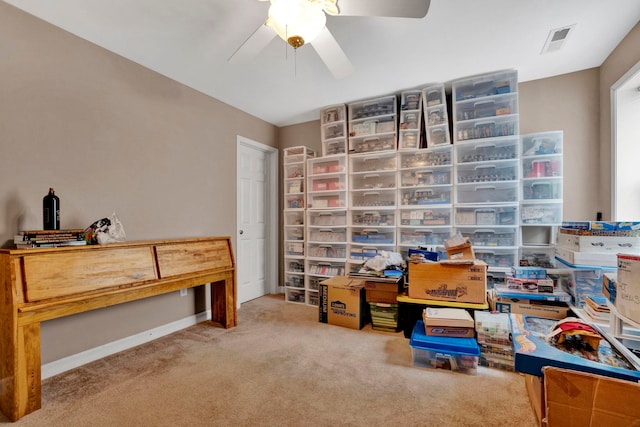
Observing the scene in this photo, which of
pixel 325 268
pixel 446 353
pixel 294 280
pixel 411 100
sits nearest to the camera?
pixel 446 353

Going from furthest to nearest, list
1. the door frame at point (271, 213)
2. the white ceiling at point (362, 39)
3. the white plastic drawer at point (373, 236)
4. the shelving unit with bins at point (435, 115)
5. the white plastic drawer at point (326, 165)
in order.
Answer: the door frame at point (271, 213)
the white plastic drawer at point (326, 165)
the white plastic drawer at point (373, 236)
the shelving unit with bins at point (435, 115)
the white ceiling at point (362, 39)

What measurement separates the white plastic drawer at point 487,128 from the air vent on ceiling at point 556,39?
0.61 meters

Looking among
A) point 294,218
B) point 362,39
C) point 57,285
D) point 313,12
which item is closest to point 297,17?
point 313,12

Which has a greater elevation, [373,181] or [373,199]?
[373,181]

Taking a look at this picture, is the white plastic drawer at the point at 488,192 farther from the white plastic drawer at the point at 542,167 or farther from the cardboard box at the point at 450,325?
the cardboard box at the point at 450,325

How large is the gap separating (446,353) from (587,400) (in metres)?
1.08

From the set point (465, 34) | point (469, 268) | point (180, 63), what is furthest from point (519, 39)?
point (180, 63)

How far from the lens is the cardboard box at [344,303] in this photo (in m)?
2.93

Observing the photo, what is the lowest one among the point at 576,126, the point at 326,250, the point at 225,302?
the point at 225,302

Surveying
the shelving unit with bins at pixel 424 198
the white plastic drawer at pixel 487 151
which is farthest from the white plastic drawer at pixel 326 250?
the white plastic drawer at pixel 487 151

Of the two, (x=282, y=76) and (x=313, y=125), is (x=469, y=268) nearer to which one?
(x=282, y=76)

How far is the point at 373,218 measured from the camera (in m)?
3.52

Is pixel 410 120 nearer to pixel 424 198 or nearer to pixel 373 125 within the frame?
pixel 373 125

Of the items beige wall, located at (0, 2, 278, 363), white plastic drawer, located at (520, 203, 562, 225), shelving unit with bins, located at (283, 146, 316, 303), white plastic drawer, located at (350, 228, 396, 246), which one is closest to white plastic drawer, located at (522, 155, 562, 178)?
white plastic drawer, located at (520, 203, 562, 225)
